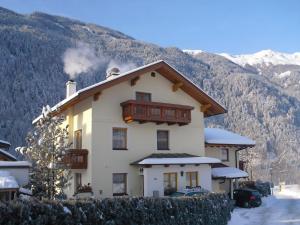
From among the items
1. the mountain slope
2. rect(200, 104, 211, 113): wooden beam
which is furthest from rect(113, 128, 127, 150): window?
the mountain slope

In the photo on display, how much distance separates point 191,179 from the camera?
1186 inches

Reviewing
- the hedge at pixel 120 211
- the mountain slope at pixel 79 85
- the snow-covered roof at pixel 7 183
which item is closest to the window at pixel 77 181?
the snow-covered roof at pixel 7 183

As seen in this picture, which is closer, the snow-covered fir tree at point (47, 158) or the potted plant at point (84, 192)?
the snow-covered fir tree at point (47, 158)

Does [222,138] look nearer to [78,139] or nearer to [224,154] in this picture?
[224,154]

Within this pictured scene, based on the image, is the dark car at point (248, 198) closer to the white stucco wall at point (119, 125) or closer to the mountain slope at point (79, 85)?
the white stucco wall at point (119, 125)

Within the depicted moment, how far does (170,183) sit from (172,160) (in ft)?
6.39

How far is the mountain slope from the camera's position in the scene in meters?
109

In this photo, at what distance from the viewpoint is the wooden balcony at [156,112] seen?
27922 millimetres

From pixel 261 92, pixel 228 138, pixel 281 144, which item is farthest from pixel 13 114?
pixel 261 92

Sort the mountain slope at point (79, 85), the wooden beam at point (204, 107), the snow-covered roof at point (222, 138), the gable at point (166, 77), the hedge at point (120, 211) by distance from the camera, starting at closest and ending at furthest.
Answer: the hedge at point (120, 211)
the gable at point (166, 77)
the wooden beam at point (204, 107)
the snow-covered roof at point (222, 138)
the mountain slope at point (79, 85)

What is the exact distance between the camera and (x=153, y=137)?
30.2 m

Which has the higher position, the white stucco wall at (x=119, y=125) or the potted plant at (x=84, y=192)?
the white stucco wall at (x=119, y=125)

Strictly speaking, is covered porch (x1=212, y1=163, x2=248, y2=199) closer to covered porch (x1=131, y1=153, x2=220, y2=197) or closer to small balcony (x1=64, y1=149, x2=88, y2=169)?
covered porch (x1=131, y1=153, x2=220, y2=197)

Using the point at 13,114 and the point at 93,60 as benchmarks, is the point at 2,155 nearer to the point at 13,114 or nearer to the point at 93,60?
the point at 13,114
